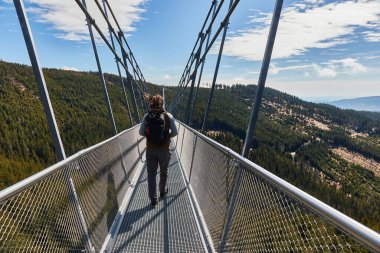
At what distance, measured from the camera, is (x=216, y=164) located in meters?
4.13

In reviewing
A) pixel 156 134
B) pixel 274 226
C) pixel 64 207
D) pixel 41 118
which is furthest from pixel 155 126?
pixel 41 118

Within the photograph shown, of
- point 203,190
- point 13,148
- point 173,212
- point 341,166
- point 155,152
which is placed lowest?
point 341,166

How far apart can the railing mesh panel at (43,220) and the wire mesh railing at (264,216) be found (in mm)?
1349

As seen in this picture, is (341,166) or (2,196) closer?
(2,196)

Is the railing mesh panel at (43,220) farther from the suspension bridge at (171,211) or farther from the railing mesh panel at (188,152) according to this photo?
the railing mesh panel at (188,152)

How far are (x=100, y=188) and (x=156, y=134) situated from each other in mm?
1266

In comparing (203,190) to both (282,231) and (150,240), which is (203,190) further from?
(282,231)

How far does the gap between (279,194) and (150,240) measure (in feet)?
7.54

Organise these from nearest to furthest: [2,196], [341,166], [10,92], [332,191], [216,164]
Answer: [2,196]
[216,164]
[332,191]
[10,92]
[341,166]

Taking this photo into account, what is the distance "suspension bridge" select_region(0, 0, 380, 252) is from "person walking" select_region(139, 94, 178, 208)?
1.41 feet

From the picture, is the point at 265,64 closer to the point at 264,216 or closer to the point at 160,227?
the point at 264,216

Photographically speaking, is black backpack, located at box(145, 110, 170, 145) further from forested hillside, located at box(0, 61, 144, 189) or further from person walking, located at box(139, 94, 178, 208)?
forested hillside, located at box(0, 61, 144, 189)

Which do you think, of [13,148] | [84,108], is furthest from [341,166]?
[13,148]

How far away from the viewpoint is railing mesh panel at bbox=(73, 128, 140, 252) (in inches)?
130
